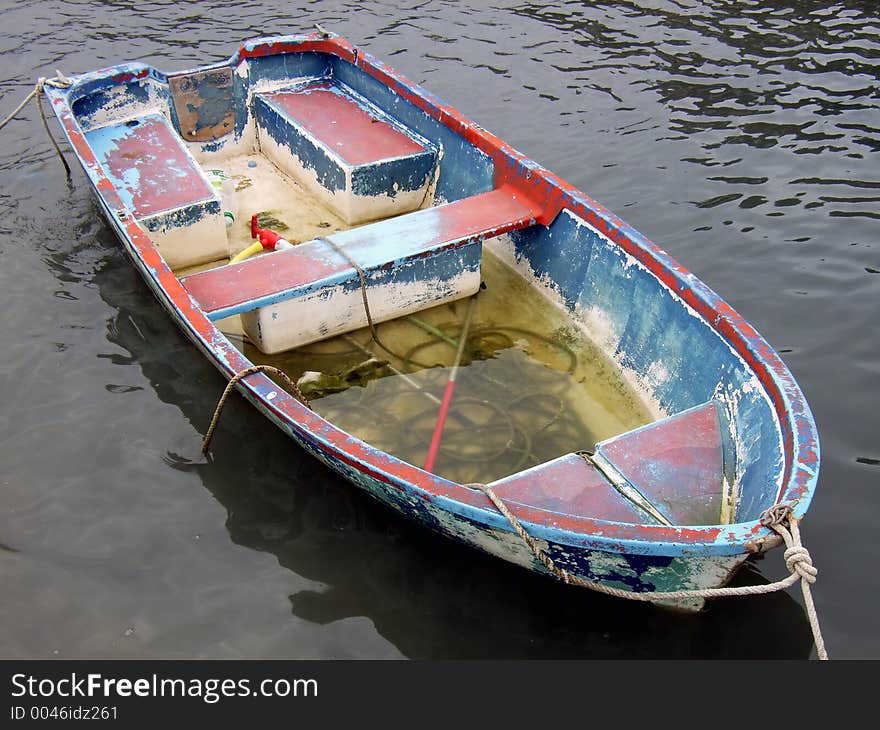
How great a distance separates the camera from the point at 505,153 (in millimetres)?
5594

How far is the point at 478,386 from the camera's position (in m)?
5.00

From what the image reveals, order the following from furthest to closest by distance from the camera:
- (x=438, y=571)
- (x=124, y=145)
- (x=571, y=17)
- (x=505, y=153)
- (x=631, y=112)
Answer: (x=571, y=17), (x=631, y=112), (x=124, y=145), (x=505, y=153), (x=438, y=571)

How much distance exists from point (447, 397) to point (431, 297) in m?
0.99

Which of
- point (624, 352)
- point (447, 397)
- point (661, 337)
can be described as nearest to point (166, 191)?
point (447, 397)

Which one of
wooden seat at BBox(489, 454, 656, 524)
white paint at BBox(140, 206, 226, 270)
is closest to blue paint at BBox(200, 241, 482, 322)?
white paint at BBox(140, 206, 226, 270)

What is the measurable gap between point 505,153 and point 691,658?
11.7 ft

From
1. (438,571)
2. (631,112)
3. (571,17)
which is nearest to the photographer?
(438,571)

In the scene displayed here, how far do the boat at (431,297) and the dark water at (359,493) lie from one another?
0.45 meters

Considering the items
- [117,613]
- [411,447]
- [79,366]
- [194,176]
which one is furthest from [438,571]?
[194,176]

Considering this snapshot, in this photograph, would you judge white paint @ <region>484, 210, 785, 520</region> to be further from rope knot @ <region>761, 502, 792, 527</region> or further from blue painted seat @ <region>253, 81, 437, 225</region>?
blue painted seat @ <region>253, 81, 437, 225</region>

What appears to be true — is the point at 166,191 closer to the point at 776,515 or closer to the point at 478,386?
the point at 478,386

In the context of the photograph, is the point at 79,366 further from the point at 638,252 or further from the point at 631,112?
the point at 631,112

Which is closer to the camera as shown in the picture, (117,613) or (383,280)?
(117,613)

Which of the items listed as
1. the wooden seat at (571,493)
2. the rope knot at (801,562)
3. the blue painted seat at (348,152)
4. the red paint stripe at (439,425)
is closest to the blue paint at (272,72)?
the blue painted seat at (348,152)
